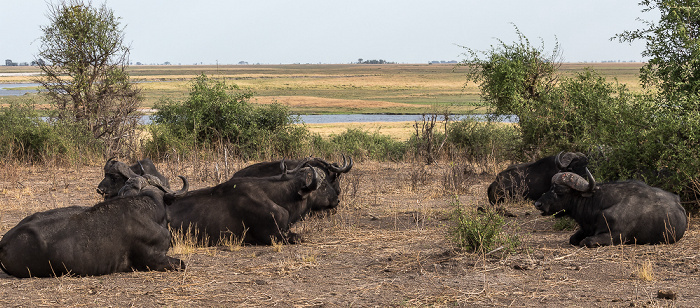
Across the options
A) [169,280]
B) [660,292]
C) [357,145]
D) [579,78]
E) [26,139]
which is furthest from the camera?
[357,145]

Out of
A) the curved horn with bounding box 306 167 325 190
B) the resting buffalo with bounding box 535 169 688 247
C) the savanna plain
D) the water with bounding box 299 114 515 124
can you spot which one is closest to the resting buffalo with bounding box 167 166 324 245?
the curved horn with bounding box 306 167 325 190

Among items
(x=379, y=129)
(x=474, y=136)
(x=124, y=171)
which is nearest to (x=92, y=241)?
(x=124, y=171)

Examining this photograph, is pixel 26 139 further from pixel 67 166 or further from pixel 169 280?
pixel 169 280

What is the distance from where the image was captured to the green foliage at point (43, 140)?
18891 mm

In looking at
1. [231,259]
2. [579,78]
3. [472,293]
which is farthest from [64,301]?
[579,78]

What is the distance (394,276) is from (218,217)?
9.52 ft

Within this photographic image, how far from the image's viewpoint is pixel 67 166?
1822 centimetres

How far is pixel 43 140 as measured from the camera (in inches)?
758

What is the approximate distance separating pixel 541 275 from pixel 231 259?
362 cm

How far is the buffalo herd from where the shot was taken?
24.2 feet

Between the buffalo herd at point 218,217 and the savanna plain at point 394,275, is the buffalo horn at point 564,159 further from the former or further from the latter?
the savanna plain at point 394,275

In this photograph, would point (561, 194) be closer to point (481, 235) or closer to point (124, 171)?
point (481, 235)

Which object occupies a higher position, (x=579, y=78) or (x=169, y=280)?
(x=579, y=78)

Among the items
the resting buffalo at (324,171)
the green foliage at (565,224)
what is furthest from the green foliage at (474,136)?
the green foliage at (565,224)
